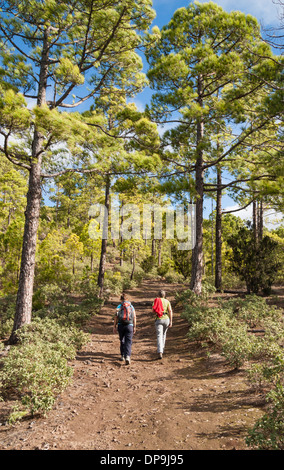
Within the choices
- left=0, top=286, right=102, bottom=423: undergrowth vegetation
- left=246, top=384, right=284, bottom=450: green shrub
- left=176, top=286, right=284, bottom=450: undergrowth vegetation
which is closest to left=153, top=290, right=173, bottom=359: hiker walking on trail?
left=176, top=286, right=284, bottom=450: undergrowth vegetation

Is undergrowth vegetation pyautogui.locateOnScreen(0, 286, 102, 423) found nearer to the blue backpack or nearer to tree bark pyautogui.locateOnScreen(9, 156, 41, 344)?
tree bark pyautogui.locateOnScreen(9, 156, 41, 344)

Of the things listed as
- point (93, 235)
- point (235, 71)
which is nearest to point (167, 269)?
point (93, 235)

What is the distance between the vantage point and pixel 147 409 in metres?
4.25

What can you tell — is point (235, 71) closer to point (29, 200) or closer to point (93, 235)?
point (29, 200)

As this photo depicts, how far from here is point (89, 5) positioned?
736cm

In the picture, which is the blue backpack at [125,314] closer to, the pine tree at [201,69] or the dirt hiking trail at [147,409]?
the dirt hiking trail at [147,409]

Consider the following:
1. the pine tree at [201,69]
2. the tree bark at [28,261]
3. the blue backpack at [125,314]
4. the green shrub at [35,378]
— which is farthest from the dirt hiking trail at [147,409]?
the pine tree at [201,69]

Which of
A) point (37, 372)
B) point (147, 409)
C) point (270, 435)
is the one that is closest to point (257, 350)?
point (147, 409)

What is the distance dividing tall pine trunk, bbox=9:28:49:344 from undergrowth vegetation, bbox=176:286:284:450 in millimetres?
4134

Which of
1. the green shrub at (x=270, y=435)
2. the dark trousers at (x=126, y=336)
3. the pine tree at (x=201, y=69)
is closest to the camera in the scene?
the green shrub at (x=270, y=435)

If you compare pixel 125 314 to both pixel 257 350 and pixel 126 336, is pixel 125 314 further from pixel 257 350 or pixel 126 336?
pixel 257 350

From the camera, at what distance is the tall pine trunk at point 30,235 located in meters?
7.47

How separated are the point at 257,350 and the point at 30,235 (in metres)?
5.82

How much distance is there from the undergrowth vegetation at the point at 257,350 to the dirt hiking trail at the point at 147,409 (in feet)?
0.88
